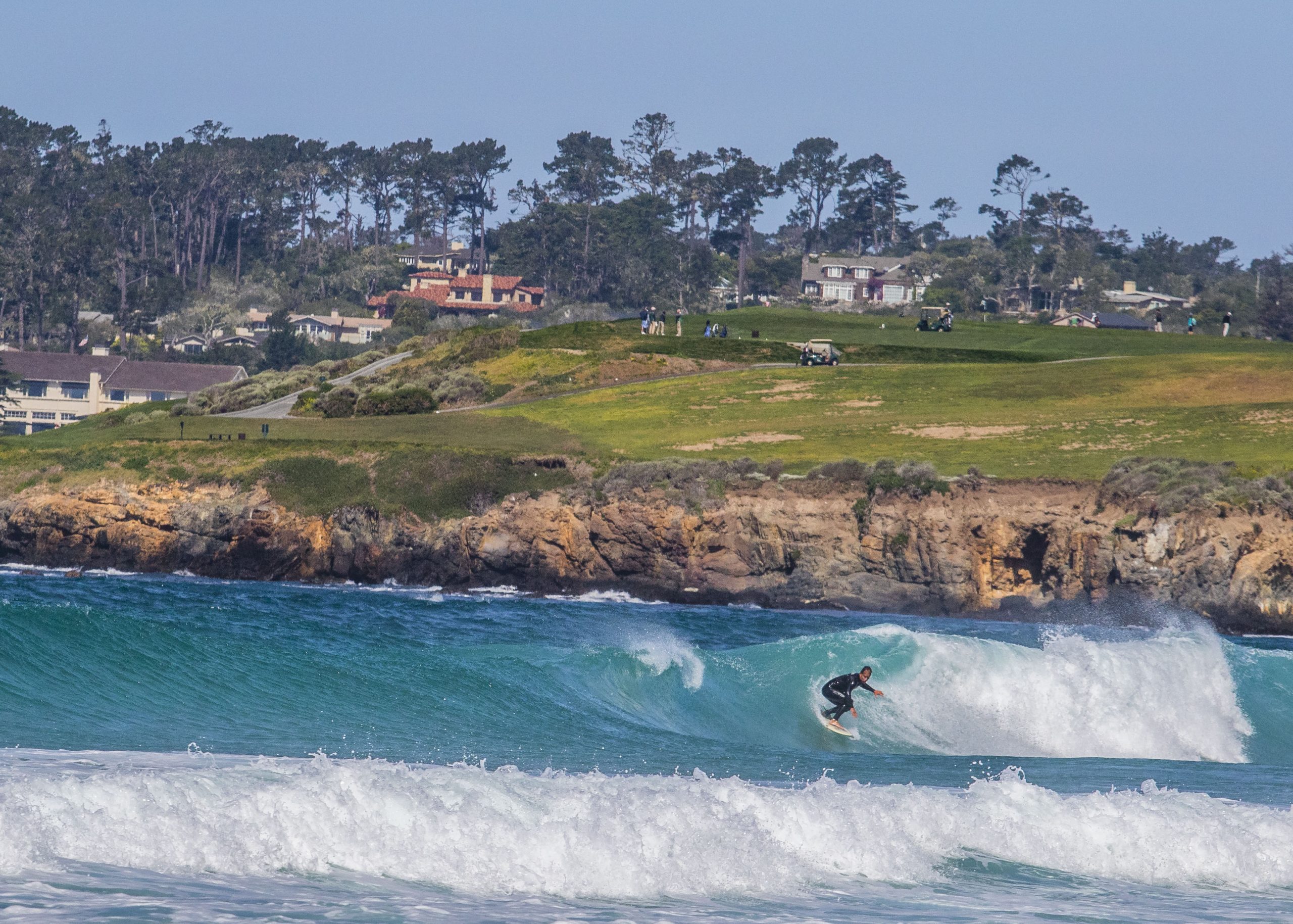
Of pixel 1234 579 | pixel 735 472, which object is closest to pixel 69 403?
pixel 735 472

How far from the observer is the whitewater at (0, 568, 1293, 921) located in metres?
14.0

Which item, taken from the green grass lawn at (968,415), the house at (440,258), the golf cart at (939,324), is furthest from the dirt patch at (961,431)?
the house at (440,258)

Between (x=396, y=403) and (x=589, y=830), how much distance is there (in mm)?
52759

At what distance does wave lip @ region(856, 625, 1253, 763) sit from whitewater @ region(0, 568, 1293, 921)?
60 mm

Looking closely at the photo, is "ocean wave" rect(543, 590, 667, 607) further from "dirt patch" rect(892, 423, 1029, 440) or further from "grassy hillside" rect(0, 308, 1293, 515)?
"dirt patch" rect(892, 423, 1029, 440)

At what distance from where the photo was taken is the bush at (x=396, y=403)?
6625 centimetres

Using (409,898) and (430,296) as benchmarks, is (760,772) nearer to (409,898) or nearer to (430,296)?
(409,898)

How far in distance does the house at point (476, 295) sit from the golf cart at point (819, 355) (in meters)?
84.6

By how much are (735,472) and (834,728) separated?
24.4 meters

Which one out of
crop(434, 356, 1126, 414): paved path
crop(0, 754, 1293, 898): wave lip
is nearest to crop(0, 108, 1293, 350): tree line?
crop(434, 356, 1126, 414): paved path

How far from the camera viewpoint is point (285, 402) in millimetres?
71500

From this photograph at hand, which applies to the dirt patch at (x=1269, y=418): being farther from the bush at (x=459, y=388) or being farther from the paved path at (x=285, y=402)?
the paved path at (x=285, y=402)

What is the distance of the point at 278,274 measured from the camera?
17088cm

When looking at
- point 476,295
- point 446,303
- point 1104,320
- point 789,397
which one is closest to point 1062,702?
point 789,397
